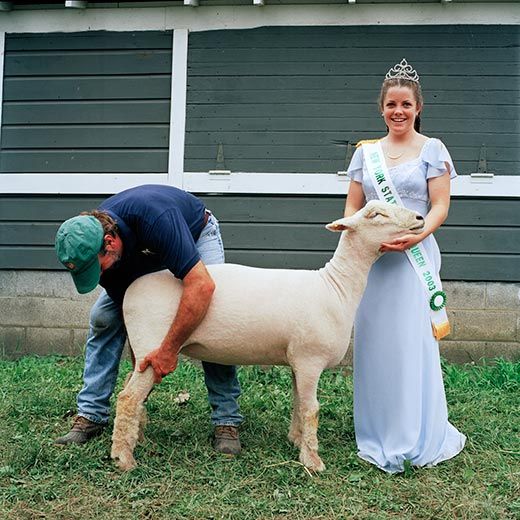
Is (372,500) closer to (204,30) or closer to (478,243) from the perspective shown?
(478,243)

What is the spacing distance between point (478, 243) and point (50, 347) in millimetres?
4348

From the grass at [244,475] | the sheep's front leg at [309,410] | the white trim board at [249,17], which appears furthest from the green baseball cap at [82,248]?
the white trim board at [249,17]

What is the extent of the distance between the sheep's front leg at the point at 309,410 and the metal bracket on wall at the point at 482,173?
148 inches

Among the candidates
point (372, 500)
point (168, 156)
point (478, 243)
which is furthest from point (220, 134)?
point (372, 500)

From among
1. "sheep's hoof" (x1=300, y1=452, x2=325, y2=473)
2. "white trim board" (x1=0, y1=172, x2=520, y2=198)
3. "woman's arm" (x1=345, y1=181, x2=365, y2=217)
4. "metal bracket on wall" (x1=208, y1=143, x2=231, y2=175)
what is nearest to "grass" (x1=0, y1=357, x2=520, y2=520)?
"sheep's hoof" (x1=300, y1=452, x2=325, y2=473)

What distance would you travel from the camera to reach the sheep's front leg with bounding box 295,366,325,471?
163 inches

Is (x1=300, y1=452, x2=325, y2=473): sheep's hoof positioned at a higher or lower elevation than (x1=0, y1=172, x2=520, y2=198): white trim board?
lower

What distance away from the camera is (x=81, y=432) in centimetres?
452

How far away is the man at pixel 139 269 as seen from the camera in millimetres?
3840

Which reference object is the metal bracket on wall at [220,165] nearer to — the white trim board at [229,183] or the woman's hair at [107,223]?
the white trim board at [229,183]

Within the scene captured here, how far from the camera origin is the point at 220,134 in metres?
7.49

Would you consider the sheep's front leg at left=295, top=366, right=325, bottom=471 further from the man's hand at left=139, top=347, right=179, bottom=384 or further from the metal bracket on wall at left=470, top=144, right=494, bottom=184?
the metal bracket on wall at left=470, top=144, right=494, bottom=184

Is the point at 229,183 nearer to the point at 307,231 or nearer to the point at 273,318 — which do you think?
the point at 307,231

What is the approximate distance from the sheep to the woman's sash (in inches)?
8.1
